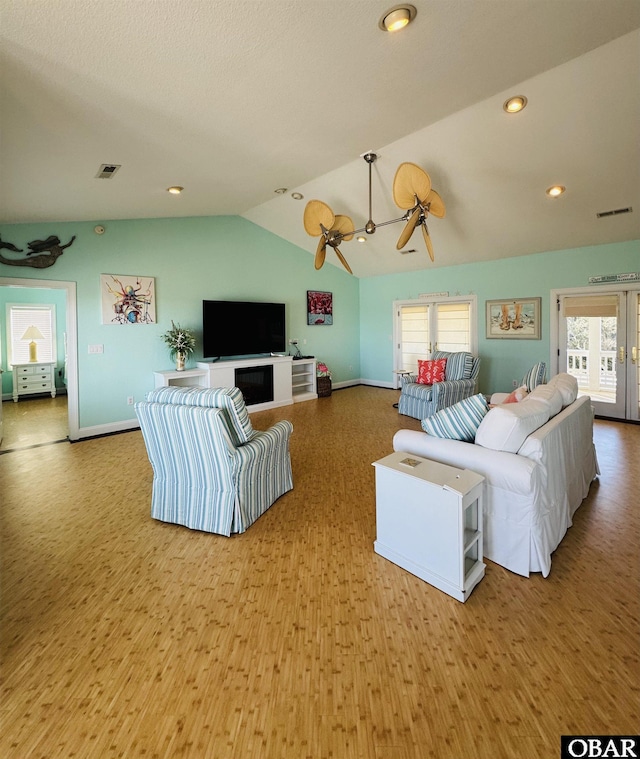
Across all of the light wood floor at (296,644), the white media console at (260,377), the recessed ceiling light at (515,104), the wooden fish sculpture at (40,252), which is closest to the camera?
the light wood floor at (296,644)

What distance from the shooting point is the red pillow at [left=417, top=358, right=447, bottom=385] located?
241 inches

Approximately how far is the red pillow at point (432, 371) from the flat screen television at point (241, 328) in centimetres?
263

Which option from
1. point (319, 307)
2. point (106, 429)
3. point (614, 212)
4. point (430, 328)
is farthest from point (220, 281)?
point (614, 212)

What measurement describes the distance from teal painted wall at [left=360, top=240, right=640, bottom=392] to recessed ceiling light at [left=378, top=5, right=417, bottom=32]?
497 cm

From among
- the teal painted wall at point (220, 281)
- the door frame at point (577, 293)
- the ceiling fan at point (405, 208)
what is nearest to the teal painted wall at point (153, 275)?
the teal painted wall at point (220, 281)

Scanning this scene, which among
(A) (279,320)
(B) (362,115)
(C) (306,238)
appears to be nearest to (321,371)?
(A) (279,320)

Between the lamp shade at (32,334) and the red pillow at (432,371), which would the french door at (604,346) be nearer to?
the red pillow at (432,371)

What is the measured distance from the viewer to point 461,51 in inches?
95.1

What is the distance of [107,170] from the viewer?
3.25 metres

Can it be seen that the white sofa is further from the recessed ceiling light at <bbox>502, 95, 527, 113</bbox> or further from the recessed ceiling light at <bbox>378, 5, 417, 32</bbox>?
the recessed ceiling light at <bbox>502, 95, 527, 113</bbox>

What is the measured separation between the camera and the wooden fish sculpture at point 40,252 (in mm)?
4287

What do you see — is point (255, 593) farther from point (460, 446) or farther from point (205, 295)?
point (205, 295)

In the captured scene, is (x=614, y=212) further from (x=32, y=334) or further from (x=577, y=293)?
(x=32, y=334)

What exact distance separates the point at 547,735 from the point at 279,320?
6369 millimetres
